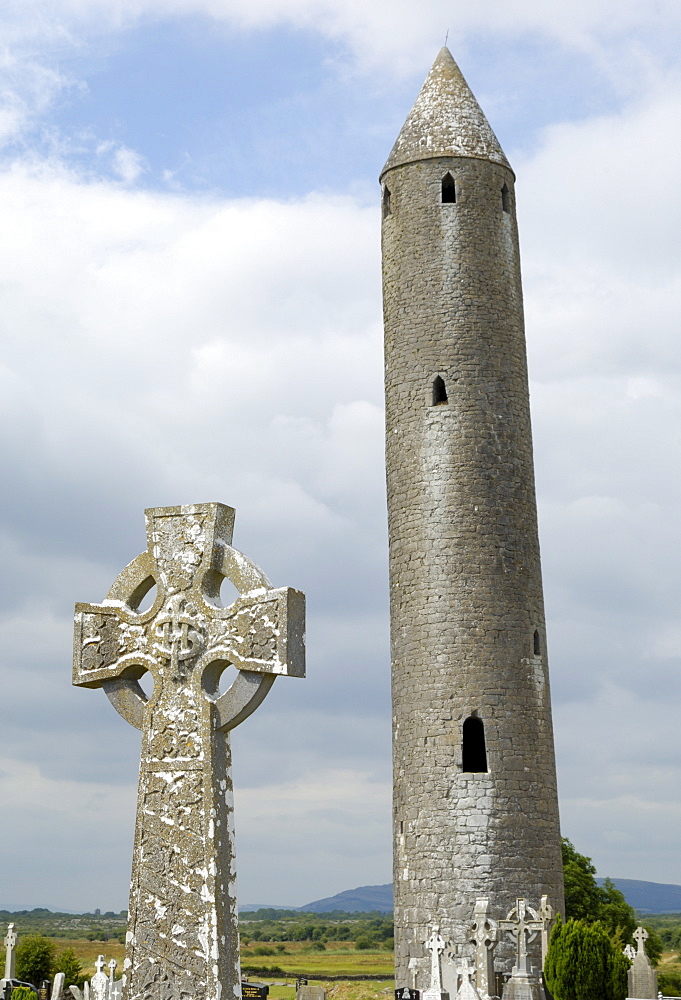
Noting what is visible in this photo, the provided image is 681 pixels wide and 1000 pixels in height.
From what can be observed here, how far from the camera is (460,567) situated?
23.2m

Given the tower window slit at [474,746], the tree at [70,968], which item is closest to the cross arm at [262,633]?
the tower window slit at [474,746]

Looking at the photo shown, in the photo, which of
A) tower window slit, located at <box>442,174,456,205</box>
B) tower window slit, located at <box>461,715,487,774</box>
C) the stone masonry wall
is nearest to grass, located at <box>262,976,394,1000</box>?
the stone masonry wall

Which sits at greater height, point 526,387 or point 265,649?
point 526,387

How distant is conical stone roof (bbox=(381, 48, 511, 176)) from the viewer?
25406 millimetres

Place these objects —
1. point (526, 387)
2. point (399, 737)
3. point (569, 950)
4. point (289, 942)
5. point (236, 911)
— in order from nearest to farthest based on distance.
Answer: point (236, 911)
point (569, 950)
point (399, 737)
point (526, 387)
point (289, 942)

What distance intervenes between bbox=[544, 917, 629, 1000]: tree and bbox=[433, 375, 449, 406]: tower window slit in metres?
9.10

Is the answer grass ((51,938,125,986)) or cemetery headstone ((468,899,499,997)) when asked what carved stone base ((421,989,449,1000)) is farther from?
grass ((51,938,125,986))

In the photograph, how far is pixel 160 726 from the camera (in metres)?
7.21

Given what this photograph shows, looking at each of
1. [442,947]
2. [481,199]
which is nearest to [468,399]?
[481,199]

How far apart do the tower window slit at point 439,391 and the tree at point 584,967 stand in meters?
9.10

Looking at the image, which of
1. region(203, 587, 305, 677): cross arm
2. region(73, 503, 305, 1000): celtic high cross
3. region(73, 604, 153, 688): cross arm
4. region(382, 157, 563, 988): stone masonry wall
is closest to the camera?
region(73, 503, 305, 1000): celtic high cross

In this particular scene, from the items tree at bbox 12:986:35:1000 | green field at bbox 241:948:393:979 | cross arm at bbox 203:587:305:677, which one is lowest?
tree at bbox 12:986:35:1000

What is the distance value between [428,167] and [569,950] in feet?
44.9

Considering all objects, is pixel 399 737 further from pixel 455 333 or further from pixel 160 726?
pixel 160 726
